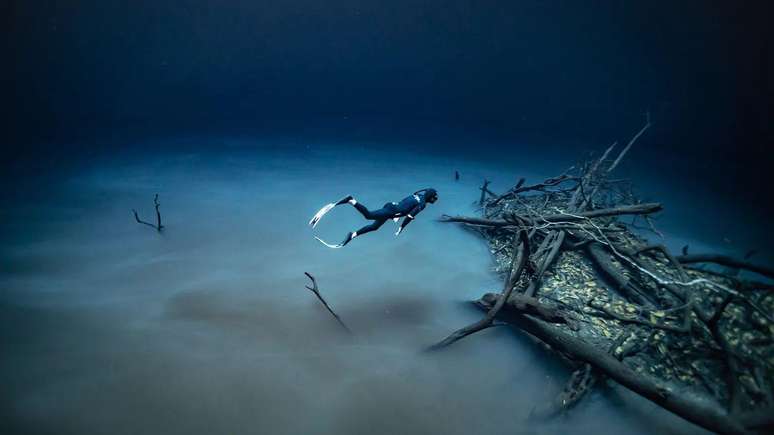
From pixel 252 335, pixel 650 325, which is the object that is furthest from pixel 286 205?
pixel 650 325

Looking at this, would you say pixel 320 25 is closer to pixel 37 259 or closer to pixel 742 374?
pixel 37 259

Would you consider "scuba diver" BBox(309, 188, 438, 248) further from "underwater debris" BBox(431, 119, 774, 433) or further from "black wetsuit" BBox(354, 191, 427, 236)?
"underwater debris" BBox(431, 119, 774, 433)

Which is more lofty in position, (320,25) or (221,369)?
(320,25)

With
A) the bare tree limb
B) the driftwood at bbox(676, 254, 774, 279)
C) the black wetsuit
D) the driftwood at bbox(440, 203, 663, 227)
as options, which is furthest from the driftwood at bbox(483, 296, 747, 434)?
the driftwood at bbox(440, 203, 663, 227)

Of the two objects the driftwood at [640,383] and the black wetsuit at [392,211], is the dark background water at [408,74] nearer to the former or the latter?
the black wetsuit at [392,211]

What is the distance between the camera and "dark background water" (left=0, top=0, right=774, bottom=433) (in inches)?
147

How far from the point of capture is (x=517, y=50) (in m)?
54.7

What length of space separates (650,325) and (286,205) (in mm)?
9435

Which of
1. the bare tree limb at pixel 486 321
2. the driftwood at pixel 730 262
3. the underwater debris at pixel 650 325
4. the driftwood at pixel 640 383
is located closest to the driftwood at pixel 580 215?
the underwater debris at pixel 650 325

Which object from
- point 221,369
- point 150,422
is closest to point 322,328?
point 221,369

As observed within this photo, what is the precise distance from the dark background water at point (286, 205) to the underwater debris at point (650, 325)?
50 centimetres

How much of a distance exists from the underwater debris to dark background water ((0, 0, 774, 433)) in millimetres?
504

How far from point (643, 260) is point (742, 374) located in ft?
8.44

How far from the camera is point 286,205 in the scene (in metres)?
10.1
